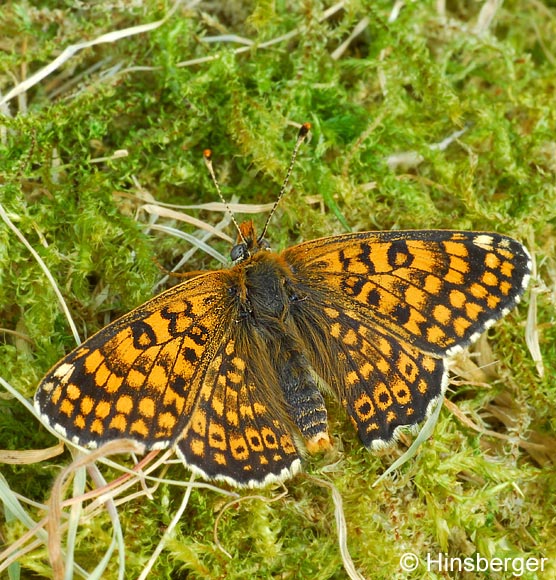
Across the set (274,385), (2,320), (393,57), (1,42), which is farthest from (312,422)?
(1,42)

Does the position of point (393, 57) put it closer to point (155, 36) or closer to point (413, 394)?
point (155, 36)

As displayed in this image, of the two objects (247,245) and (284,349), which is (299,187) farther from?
(284,349)

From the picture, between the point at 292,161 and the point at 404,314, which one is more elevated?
the point at 292,161

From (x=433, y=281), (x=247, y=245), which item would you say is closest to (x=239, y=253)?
(x=247, y=245)

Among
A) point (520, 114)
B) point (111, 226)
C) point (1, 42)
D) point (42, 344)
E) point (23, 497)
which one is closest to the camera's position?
point (23, 497)
